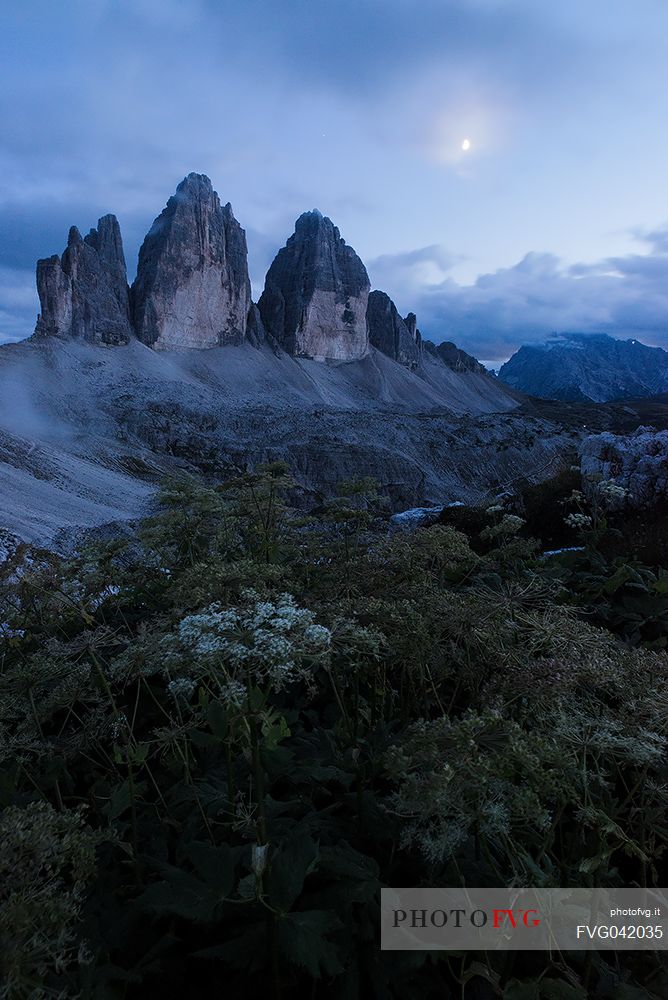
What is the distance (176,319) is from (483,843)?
404ft

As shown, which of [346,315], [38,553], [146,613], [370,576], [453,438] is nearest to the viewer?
[370,576]

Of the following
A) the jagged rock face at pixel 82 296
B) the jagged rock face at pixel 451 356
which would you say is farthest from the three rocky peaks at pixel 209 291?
the jagged rock face at pixel 451 356

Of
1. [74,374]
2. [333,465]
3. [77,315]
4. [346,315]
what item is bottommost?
[333,465]

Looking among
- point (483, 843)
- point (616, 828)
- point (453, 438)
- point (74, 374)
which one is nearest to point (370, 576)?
point (483, 843)

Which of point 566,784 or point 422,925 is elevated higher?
point 566,784

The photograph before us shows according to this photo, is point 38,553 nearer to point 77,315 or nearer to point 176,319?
point 77,315

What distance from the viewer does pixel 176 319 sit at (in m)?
112

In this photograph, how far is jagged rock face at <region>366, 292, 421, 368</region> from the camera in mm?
164500

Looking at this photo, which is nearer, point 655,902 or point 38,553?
point 655,902

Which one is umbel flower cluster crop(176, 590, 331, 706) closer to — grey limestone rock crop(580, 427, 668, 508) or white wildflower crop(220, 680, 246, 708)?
white wildflower crop(220, 680, 246, 708)

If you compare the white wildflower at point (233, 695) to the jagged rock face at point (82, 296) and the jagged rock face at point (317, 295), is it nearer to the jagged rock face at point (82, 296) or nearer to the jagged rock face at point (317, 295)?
the jagged rock face at point (82, 296)

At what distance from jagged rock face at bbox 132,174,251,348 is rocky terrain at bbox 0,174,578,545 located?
365mm

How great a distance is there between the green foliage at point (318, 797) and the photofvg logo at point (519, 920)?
3.2 inches

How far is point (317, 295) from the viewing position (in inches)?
5458
